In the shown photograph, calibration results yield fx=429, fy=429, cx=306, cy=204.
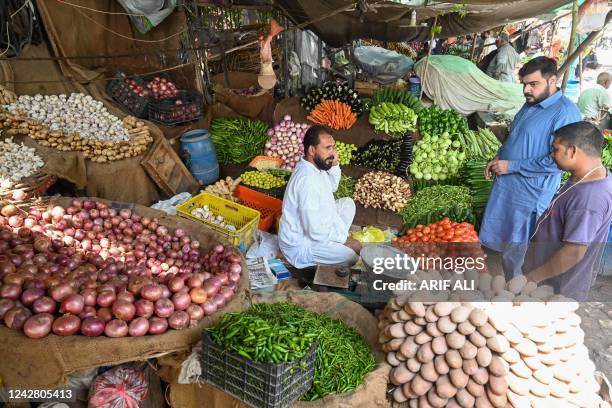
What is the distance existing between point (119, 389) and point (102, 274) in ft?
2.36

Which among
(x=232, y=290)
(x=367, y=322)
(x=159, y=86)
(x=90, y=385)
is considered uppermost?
(x=159, y=86)

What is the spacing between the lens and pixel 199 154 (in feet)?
20.1

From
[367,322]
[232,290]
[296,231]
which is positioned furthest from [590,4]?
[232,290]

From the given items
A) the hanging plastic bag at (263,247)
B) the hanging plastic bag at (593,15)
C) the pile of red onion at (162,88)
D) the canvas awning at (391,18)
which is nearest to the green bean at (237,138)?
the pile of red onion at (162,88)

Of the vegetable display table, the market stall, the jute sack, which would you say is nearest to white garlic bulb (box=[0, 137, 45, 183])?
the market stall

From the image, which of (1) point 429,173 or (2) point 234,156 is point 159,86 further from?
(1) point 429,173

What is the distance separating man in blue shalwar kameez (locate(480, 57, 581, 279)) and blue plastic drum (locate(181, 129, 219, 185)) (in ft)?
12.5

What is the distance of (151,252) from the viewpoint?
11.0 ft

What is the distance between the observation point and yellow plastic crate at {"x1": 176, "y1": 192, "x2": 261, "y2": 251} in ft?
14.3

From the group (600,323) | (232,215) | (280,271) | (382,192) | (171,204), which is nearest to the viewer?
(280,271)

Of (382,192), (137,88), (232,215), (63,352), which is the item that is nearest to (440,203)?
(382,192)

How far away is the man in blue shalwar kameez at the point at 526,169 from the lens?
400cm

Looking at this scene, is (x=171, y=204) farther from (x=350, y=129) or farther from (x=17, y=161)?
(x=350, y=129)

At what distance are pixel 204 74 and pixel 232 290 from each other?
18.1 feet
